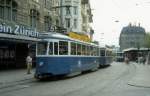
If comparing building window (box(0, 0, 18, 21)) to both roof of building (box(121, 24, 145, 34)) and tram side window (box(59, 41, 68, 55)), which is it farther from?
roof of building (box(121, 24, 145, 34))

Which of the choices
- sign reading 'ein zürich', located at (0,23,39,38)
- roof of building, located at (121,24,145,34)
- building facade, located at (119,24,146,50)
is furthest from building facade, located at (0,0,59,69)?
roof of building, located at (121,24,145,34)

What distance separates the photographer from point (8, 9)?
1513 inches

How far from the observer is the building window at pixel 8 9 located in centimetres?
3762

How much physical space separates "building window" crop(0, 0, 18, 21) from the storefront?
5.64 ft

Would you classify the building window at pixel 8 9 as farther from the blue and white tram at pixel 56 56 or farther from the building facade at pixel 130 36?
the building facade at pixel 130 36

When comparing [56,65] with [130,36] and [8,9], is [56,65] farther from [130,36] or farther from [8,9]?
[130,36]

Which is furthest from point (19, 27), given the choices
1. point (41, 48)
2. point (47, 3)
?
point (47, 3)

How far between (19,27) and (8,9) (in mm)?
2943

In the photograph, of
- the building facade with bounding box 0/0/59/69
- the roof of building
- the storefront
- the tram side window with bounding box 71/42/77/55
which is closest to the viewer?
the tram side window with bounding box 71/42/77/55

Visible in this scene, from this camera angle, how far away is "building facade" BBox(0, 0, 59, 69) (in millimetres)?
35237

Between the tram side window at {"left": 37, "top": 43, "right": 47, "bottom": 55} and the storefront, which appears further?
the storefront

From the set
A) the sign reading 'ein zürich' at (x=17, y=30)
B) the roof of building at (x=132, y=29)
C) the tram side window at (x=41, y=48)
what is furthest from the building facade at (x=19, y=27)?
the roof of building at (x=132, y=29)

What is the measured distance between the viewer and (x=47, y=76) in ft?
91.6

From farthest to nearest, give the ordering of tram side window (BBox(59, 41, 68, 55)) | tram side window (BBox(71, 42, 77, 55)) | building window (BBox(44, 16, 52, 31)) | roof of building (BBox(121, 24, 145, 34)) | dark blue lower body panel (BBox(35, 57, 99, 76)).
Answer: roof of building (BBox(121, 24, 145, 34)), building window (BBox(44, 16, 52, 31)), tram side window (BBox(71, 42, 77, 55)), tram side window (BBox(59, 41, 68, 55)), dark blue lower body panel (BBox(35, 57, 99, 76))
